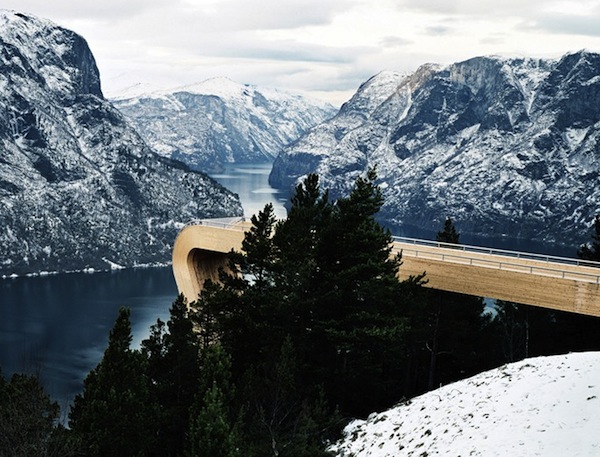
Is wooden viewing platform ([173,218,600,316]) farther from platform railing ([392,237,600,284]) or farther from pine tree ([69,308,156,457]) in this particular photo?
pine tree ([69,308,156,457])

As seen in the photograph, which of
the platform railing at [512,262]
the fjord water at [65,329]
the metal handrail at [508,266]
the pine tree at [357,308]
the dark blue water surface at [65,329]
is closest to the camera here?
the pine tree at [357,308]

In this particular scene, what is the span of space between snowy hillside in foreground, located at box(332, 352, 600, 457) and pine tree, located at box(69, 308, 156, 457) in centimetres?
884

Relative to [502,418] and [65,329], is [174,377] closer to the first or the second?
[502,418]

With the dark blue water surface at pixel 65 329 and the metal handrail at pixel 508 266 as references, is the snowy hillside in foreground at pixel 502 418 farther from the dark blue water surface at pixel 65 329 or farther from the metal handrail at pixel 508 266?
the dark blue water surface at pixel 65 329

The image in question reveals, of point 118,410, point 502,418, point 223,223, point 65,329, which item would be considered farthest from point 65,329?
point 502,418

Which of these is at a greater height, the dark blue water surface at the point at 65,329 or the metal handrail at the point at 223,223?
the metal handrail at the point at 223,223

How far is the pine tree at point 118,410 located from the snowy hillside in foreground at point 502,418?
8.84 m

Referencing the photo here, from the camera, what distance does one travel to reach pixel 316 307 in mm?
41281

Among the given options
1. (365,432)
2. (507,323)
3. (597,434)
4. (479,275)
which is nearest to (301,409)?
(365,432)

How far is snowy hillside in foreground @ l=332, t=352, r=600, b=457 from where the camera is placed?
2417cm

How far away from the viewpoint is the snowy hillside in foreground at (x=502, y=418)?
2417cm

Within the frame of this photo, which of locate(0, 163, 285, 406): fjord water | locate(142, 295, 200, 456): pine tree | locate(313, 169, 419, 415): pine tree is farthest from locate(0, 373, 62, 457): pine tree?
locate(0, 163, 285, 406): fjord water

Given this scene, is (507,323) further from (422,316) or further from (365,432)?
(365,432)

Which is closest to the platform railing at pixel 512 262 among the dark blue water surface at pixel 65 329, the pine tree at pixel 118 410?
the pine tree at pixel 118 410
